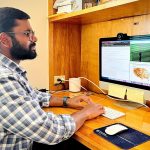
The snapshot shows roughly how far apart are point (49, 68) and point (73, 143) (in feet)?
2.14

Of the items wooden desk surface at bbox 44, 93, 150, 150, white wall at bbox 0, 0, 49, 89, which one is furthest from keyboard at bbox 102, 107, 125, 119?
white wall at bbox 0, 0, 49, 89

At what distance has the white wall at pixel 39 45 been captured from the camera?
1.73 meters

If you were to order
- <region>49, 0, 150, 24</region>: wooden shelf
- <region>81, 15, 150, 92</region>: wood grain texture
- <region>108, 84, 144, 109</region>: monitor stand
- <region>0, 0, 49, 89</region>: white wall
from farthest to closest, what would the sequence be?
<region>0, 0, 49, 89</region>: white wall
<region>81, 15, 150, 92</region>: wood grain texture
<region>108, 84, 144, 109</region>: monitor stand
<region>49, 0, 150, 24</region>: wooden shelf

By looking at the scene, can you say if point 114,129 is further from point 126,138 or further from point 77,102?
point 77,102

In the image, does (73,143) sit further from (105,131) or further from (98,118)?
(105,131)

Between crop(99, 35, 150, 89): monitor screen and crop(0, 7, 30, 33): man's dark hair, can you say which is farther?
crop(99, 35, 150, 89): monitor screen

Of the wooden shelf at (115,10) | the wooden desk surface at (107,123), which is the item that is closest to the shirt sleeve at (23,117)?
the wooden desk surface at (107,123)

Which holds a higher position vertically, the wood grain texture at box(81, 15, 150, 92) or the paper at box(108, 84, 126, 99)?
the wood grain texture at box(81, 15, 150, 92)

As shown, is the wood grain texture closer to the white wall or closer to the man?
the white wall

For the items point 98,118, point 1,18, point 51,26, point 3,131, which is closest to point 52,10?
point 51,26

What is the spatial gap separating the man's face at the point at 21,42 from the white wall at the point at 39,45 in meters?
0.53

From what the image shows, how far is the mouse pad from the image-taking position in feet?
2.86

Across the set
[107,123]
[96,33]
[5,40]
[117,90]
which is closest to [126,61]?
[117,90]

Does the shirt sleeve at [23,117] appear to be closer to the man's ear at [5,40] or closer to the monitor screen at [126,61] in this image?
the man's ear at [5,40]
